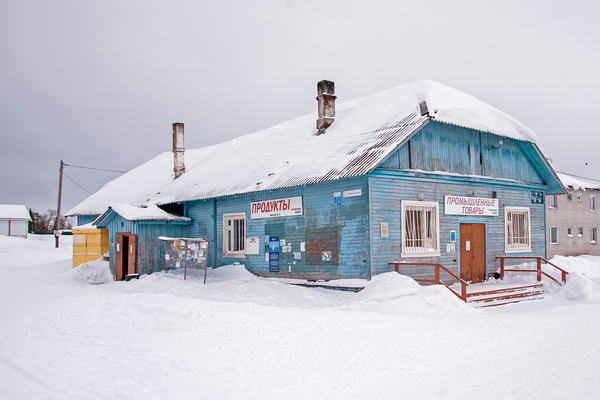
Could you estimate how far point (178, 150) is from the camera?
83.6ft

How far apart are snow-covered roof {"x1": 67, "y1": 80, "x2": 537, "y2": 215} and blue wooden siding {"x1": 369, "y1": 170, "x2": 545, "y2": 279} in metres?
1.29

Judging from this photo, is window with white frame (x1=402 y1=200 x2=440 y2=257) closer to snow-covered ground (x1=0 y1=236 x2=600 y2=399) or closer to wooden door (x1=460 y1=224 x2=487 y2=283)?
wooden door (x1=460 y1=224 x2=487 y2=283)

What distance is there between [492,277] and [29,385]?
47.2ft

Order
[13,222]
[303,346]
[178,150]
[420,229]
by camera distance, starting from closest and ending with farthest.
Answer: [303,346] → [420,229] → [178,150] → [13,222]

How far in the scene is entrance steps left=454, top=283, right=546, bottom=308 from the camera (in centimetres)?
1232

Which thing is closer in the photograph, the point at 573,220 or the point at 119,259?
the point at 119,259


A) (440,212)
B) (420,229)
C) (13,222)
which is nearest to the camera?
(420,229)

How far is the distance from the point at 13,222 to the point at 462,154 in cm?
5654

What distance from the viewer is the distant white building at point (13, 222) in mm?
54631

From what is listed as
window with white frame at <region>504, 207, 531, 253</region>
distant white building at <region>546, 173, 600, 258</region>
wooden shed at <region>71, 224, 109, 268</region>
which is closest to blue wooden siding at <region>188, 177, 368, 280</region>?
wooden shed at <region>71, 224, 109, 268</region>

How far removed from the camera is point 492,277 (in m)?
15.9

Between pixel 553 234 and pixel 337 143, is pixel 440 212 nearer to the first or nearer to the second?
pixel 337 143

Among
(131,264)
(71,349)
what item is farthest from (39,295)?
(71,349)

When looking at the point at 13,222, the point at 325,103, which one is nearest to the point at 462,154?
the point at 325,103
